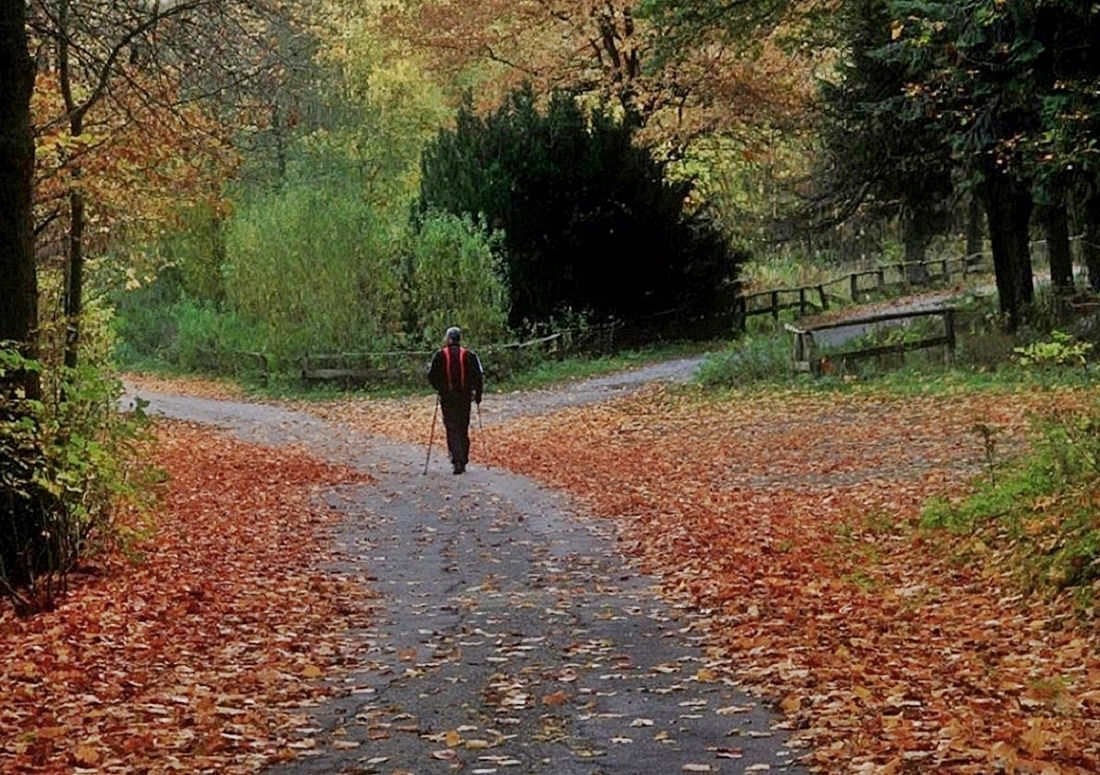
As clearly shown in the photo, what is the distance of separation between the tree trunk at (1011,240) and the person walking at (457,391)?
1317 centimetres

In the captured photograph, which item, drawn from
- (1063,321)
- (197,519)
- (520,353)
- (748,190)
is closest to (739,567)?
(197,519)

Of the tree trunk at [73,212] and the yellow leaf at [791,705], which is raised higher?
the tree trunk at [73,212]

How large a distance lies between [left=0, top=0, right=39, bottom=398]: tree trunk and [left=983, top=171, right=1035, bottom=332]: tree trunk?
21485 mm

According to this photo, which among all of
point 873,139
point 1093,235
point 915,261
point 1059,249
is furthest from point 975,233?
point 1093,235

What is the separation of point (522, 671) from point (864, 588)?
2.83m

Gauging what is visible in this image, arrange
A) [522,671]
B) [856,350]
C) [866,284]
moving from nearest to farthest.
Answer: [522,671]
[856,350]
[866,284]

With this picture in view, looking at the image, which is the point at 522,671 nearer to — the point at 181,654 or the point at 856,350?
the point at 181,654

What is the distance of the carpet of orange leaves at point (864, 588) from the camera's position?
6.03 m

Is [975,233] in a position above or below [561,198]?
below

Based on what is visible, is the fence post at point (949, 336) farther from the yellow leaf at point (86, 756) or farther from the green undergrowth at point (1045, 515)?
the yellow leaf at point (86, 756)

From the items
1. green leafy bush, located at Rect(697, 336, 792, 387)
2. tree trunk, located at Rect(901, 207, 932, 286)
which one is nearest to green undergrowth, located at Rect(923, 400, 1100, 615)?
green leafy bush, located at Rect(697, 336, 792, 387)

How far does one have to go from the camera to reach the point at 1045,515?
9.59 meters

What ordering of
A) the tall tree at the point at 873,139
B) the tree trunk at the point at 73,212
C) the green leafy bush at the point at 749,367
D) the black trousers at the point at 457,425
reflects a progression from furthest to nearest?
the tall tree at the point at 873,139 < the green leafy bush at the point at 749,367 < the black trousers at the point at 457,425 < the tree trunk at the point at 73,212

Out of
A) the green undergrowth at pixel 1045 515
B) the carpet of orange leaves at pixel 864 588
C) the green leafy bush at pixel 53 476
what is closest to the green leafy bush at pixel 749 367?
the carpet of orange leaves at pixel 864 588
